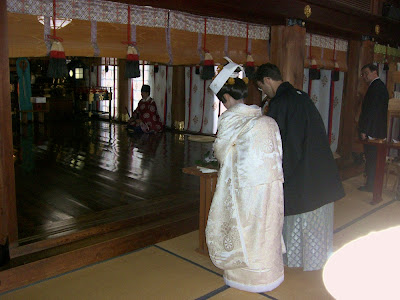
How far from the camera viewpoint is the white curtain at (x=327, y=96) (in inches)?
260

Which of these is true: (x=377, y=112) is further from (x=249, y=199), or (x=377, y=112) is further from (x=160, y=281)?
(x=160, y=281)

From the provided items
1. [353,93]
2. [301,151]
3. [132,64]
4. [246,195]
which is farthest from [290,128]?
[353,93]

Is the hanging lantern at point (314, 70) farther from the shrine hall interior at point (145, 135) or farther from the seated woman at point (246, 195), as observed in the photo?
the seated woman at point (246, 195)

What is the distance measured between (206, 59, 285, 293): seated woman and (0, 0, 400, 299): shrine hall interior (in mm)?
494

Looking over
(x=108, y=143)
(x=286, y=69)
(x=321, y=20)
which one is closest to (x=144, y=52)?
(x=286, y=69)

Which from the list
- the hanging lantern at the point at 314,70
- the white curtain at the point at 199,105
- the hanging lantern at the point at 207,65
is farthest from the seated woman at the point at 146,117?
the hanging lantern at the point at 207,65

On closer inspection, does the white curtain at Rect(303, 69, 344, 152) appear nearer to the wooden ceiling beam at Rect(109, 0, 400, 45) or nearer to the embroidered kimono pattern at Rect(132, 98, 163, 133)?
the wooden ceiling beam at Rect(109, 0, 400, 45)

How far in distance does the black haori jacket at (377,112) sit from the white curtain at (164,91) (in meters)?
5.77

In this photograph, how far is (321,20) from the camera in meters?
5.17

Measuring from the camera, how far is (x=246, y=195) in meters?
2.59

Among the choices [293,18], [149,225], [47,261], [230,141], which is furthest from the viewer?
[293,18]

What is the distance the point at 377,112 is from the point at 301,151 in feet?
9.37

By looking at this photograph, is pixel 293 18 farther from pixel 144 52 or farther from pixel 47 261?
pixel 47 261

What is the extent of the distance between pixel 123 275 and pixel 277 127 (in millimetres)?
1510
